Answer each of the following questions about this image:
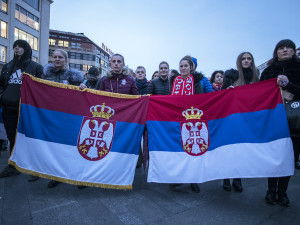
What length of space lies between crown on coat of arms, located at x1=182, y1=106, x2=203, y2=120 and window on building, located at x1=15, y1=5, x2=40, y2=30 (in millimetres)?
26765

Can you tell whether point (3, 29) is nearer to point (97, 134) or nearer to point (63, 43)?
point (97, 134)

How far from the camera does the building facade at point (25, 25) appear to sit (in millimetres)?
19453

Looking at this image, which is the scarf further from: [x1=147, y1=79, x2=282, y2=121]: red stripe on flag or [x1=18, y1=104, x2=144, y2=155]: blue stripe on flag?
[x1=18, y1=104, x2=144, y2=155]: blue stripe on flag

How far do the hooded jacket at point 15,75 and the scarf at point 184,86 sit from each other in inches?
90.6

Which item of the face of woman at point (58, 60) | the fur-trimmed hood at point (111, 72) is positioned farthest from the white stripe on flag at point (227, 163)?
the face of woman at point (58, 60)

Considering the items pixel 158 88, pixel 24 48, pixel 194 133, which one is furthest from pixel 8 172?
pixel 194 133

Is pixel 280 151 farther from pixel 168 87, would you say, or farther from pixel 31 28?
pixel 31 28

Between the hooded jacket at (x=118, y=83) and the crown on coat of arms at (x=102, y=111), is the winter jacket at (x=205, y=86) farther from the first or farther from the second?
the crown on coat of arms at (x=102, y=111)

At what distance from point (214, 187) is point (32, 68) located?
347 cm

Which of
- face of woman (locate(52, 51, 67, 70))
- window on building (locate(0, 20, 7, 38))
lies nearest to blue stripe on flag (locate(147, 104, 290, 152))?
face of woman (locate(52, 51, 67, 70))

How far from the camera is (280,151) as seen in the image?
2.09 meters

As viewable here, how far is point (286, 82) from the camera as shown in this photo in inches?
83.7

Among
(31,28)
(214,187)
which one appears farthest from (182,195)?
(31,28)

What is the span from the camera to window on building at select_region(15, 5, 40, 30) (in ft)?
69.8
